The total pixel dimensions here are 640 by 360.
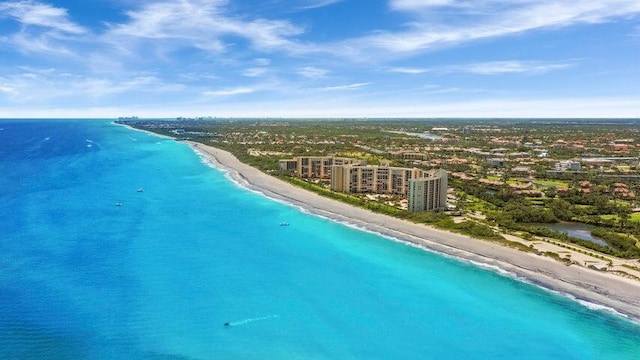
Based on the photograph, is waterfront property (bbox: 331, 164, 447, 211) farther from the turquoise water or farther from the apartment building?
the turquoise water

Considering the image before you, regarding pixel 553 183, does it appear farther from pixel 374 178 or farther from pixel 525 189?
pixel 374 178

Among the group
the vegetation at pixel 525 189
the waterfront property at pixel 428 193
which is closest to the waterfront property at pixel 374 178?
the vegetation at pixel 525 189

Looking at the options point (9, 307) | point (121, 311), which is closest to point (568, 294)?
point (121, 311)

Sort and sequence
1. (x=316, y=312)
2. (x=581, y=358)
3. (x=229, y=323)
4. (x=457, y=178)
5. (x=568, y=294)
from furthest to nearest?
(x=457, y=178)
(x=568, y=294)
(x=316, y=312)
(x=229, y=323)
(x=581, y=358)

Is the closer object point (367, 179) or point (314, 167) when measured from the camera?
point (367, 179)

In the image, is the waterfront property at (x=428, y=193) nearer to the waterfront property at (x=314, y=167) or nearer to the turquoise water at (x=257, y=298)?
the turquoise water at (x=257, y=298)

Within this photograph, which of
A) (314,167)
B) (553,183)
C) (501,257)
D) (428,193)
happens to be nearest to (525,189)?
(553,183)

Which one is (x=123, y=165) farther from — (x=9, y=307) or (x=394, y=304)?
(x=394, y=304)
